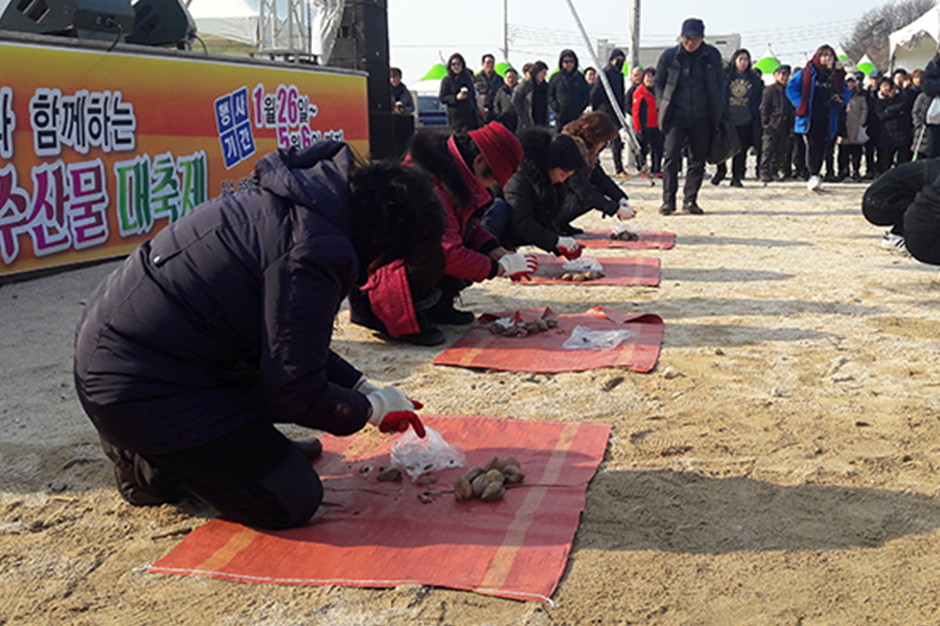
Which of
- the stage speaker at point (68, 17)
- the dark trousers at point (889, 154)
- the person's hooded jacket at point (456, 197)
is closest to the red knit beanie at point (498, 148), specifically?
the person's hooded jacket at point (456, 197)

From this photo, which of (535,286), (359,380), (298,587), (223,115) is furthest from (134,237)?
(298,587)

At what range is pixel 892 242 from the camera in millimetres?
6344

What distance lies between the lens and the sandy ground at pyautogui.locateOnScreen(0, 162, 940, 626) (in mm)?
1915

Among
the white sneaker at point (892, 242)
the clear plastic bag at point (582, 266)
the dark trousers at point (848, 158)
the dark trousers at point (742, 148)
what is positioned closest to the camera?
the clear plastic bag at point (582, 266)

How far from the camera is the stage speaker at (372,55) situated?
9070 millimetres

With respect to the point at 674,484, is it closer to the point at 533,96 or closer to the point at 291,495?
the point at 291,495

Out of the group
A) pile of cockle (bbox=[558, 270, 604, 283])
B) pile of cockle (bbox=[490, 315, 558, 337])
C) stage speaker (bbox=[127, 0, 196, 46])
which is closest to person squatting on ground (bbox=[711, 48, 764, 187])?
pile of cockle (bbox=[558, 270, 604, 283])

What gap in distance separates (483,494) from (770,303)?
3.00 meters

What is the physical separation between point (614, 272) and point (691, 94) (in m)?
2.88

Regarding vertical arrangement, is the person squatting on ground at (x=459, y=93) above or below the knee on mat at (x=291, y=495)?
above

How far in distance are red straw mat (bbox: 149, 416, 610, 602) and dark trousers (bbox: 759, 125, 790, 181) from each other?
996cm

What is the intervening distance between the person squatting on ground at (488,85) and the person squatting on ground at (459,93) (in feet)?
5.93

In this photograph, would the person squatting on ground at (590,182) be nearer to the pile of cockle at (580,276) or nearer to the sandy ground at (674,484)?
the pile of cockle at (580,276)

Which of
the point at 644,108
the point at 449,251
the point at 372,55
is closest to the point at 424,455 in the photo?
the point at 449,251
